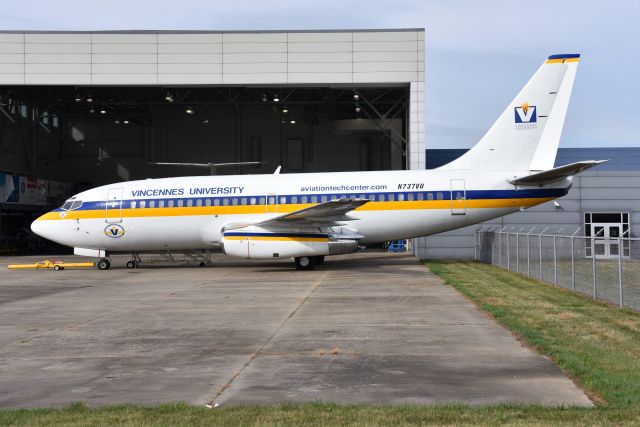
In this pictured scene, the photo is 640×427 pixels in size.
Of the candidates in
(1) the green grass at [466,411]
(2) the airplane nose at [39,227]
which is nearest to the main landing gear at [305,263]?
(2) the airplane nose at [39,227]

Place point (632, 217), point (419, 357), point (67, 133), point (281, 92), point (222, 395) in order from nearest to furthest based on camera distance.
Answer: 1. point (222, 395)
2. point (419, 357)
3. point (632, 217)
4. point (281, 92)
5. point (67, 133)

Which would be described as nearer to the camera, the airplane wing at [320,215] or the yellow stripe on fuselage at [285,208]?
the airplane wing at [320,215]

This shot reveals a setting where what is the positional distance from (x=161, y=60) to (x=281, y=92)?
12.1 meters

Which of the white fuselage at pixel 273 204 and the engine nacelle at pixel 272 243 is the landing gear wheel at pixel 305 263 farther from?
the white fuselage at pixel 273 204

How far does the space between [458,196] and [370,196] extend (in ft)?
10.6

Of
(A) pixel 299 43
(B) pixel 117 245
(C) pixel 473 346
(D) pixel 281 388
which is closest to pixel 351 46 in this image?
(A) pixel 299 43

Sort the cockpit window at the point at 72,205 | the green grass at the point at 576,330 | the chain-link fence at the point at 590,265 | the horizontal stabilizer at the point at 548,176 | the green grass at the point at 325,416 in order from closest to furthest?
1. the green grass at the point at 325,416
2. the green grass at the point at 576,330
3. the chain-link fence at the point at 590,265
4. the horizontal stabilizer at the point at 548,176
5. the cockpit window at the point at 72,205

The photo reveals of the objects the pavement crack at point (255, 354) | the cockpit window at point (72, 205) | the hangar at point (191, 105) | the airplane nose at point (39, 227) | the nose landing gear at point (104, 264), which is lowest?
the pavement crack at point (255, 354)

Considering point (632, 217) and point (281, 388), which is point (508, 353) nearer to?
point (281, 388)

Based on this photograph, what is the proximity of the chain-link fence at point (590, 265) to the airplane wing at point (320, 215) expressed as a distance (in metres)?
5.92

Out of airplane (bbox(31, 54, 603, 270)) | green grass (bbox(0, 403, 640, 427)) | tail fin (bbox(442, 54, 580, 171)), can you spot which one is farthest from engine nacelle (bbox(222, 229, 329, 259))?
green grass (bbox(0, 403, 640, 427))

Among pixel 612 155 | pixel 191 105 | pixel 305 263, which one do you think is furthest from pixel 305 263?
pixel 191 105

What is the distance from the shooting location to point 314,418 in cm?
596

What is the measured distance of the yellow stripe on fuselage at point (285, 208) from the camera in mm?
25141
